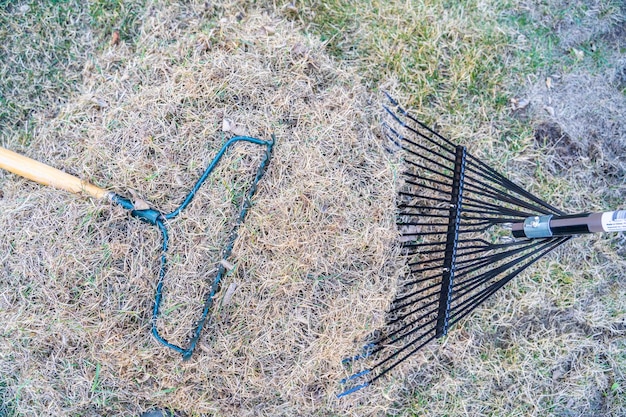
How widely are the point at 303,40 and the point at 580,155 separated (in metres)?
1.67

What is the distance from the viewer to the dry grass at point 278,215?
250cm

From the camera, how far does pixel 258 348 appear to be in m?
2.51

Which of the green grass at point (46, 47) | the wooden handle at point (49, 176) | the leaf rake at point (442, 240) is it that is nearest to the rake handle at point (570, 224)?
the leaf rake at point (442, 240)

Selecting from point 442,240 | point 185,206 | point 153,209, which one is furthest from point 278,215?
point 442,240

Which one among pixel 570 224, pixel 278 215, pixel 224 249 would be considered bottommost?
pixel 224 249

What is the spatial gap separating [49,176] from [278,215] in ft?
3.58

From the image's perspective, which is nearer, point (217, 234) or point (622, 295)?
point (217, 234)

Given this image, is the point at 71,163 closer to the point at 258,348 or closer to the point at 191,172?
the point at 191,172

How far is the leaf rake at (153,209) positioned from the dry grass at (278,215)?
1.8 inches

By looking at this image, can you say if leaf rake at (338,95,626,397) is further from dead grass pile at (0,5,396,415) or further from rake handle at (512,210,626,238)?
dead grass pile at (0,5,396,415)

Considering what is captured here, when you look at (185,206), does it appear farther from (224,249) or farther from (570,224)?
(570,224)

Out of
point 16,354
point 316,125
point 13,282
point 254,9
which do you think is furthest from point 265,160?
point 16,354

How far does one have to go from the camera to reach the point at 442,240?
2754 millimetres

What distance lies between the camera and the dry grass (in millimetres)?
2500
